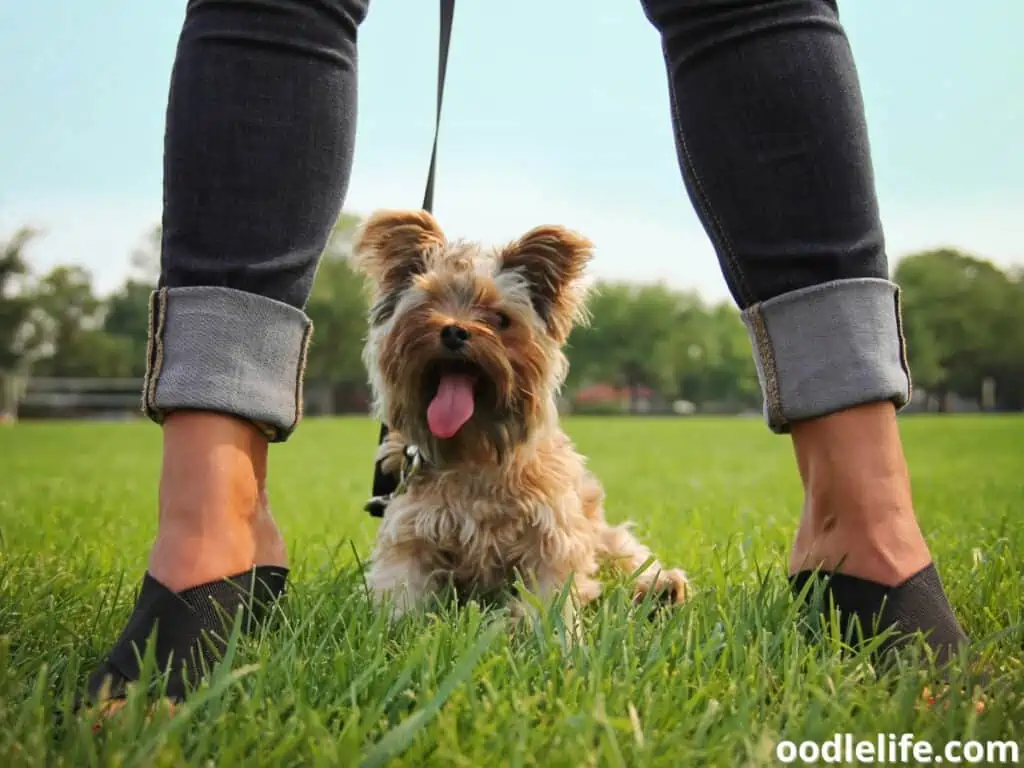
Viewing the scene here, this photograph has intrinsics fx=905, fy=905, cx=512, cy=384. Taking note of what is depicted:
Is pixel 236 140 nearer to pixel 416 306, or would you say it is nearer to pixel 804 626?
pixel 416 306

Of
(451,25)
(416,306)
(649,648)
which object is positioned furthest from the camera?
(416,306)

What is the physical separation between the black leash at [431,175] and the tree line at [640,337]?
52.1m

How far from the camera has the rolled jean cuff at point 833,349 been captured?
7.20 feet

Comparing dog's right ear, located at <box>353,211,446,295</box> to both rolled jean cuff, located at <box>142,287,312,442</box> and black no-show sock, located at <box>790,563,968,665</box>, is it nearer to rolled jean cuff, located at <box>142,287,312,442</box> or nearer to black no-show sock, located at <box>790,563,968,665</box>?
rolled jean cuff, located at <box>142,287,312,442</box>

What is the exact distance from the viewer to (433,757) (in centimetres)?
155

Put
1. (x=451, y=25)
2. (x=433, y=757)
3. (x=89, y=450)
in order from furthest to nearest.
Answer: (x=89, y=450) < (x=451, y=25) < (x=433, y=757)

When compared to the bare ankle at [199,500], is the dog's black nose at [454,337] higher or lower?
higher

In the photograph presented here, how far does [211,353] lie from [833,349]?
1.51 m

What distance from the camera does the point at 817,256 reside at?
2229 millimetres

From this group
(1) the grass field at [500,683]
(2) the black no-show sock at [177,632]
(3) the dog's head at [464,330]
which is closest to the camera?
(1) the grass field at [500,683]

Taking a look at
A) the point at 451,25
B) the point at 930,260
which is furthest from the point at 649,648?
the point at 930,260

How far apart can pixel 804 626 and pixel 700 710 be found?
579 millimetres

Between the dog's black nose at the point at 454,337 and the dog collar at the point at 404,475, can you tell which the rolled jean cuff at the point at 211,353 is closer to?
the dog's black nose at the point at 454,337

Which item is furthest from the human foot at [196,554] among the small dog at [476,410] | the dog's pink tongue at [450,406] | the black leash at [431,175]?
the black leash at [431,175]
